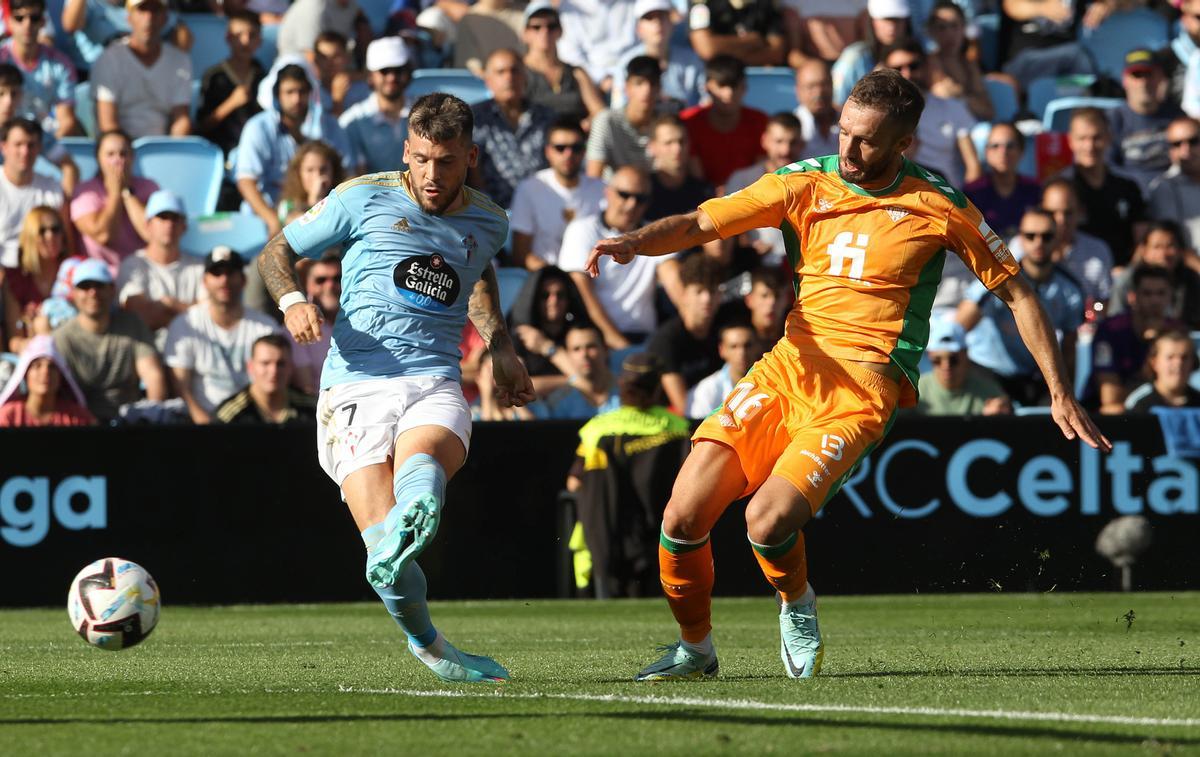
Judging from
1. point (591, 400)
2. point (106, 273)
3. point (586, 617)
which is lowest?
point (586, 617)

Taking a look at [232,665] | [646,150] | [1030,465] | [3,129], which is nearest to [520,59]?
[646,150]

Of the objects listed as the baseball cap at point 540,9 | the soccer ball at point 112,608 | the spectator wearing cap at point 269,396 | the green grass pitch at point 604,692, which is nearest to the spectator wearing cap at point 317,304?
the spectator wearing cap at point 269,396

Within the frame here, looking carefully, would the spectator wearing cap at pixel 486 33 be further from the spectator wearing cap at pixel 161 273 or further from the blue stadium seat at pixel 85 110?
the spectator wearing cap at pixel 161 273

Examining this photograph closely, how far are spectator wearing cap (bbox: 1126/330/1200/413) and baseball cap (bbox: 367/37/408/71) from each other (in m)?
6.44

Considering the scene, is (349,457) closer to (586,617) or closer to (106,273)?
(586,617)

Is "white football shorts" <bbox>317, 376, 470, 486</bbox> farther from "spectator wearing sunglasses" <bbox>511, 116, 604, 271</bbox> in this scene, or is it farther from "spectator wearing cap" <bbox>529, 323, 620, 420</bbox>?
"spectator wearing sunglasses" <bbox>511, 116, 604, 271</bbox>

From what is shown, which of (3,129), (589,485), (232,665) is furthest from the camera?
(3,129)

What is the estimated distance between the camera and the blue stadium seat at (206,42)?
676 inches

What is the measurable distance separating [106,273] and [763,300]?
479 centimetres

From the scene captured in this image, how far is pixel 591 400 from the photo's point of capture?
45.9 ft

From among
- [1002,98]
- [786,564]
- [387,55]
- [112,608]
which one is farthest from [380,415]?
[1002,98]

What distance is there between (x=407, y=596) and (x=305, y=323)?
1069 millimetres

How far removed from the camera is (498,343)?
7.45 metres

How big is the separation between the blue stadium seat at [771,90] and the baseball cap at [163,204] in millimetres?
5674
